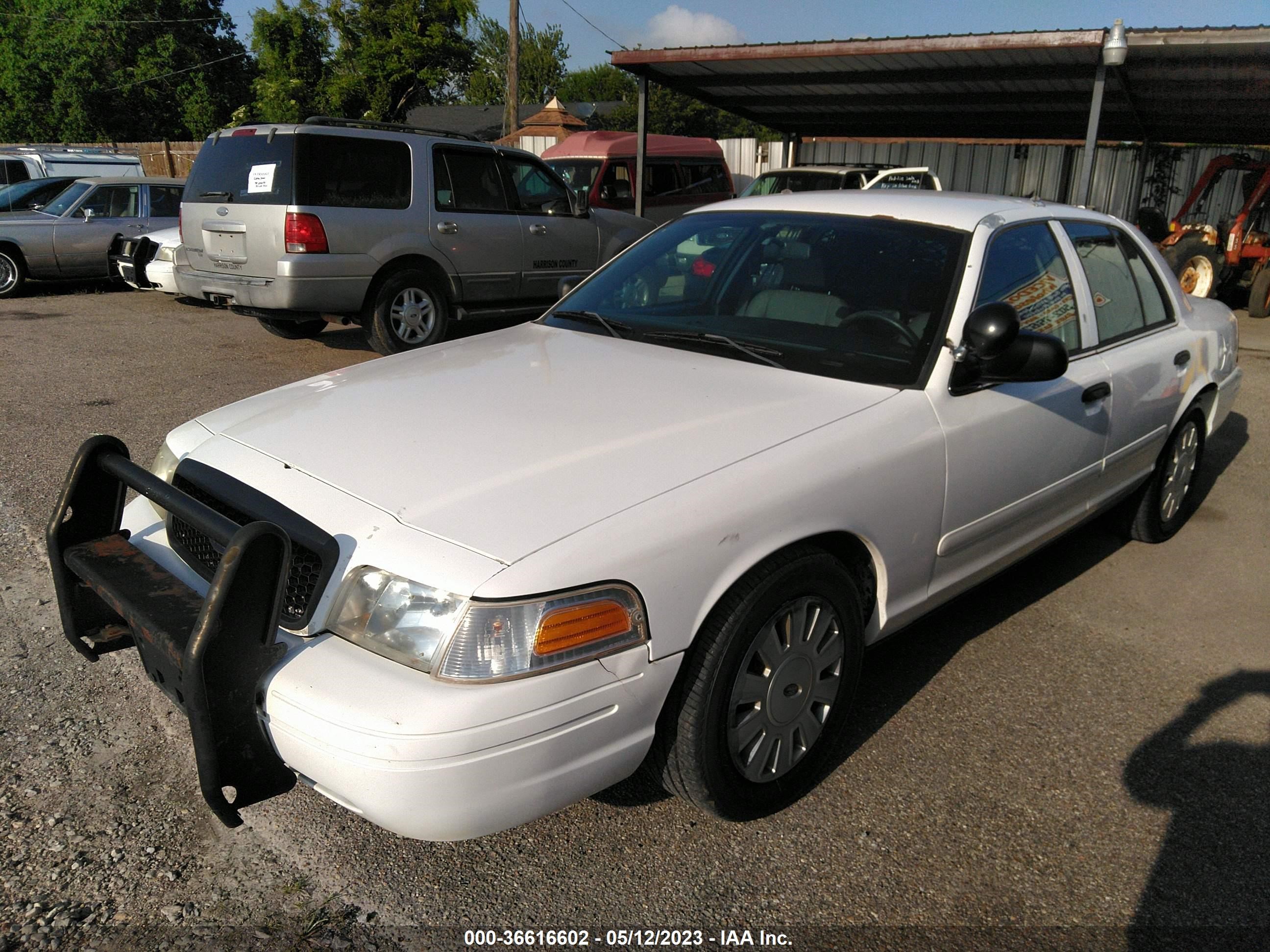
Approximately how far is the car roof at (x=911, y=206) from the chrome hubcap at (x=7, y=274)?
1222 centimetres

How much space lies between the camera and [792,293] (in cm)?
343

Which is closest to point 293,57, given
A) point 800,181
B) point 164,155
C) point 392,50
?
point 392,50

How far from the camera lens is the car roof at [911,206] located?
3.46 meters

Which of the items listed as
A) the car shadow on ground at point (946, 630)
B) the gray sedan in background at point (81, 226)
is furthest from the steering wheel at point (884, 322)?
the gray sedan in background at point (81, 226)

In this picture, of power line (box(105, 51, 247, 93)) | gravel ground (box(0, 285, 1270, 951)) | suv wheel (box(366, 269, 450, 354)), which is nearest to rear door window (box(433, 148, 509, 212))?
suv wheel (box(366, 269, 450, 354))

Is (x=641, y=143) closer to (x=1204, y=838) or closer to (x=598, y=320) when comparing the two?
(x=598, y=320)

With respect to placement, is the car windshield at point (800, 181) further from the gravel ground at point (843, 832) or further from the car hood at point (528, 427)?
the car hood at point (528, 427)

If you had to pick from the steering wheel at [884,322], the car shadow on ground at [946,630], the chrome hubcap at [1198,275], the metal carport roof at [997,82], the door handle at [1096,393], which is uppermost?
the metal carport roof at [997,82]

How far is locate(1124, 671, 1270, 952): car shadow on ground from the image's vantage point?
2.36 m

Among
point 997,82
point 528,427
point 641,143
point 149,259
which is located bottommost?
point 149,259

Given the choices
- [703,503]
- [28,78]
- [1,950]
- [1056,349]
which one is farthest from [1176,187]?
[28,78]

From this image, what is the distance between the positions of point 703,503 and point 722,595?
232 mm

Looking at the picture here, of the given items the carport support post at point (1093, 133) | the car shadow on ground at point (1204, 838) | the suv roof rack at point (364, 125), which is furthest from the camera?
the carport support post at point (1093, 133)

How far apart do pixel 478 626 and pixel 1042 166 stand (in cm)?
2217
